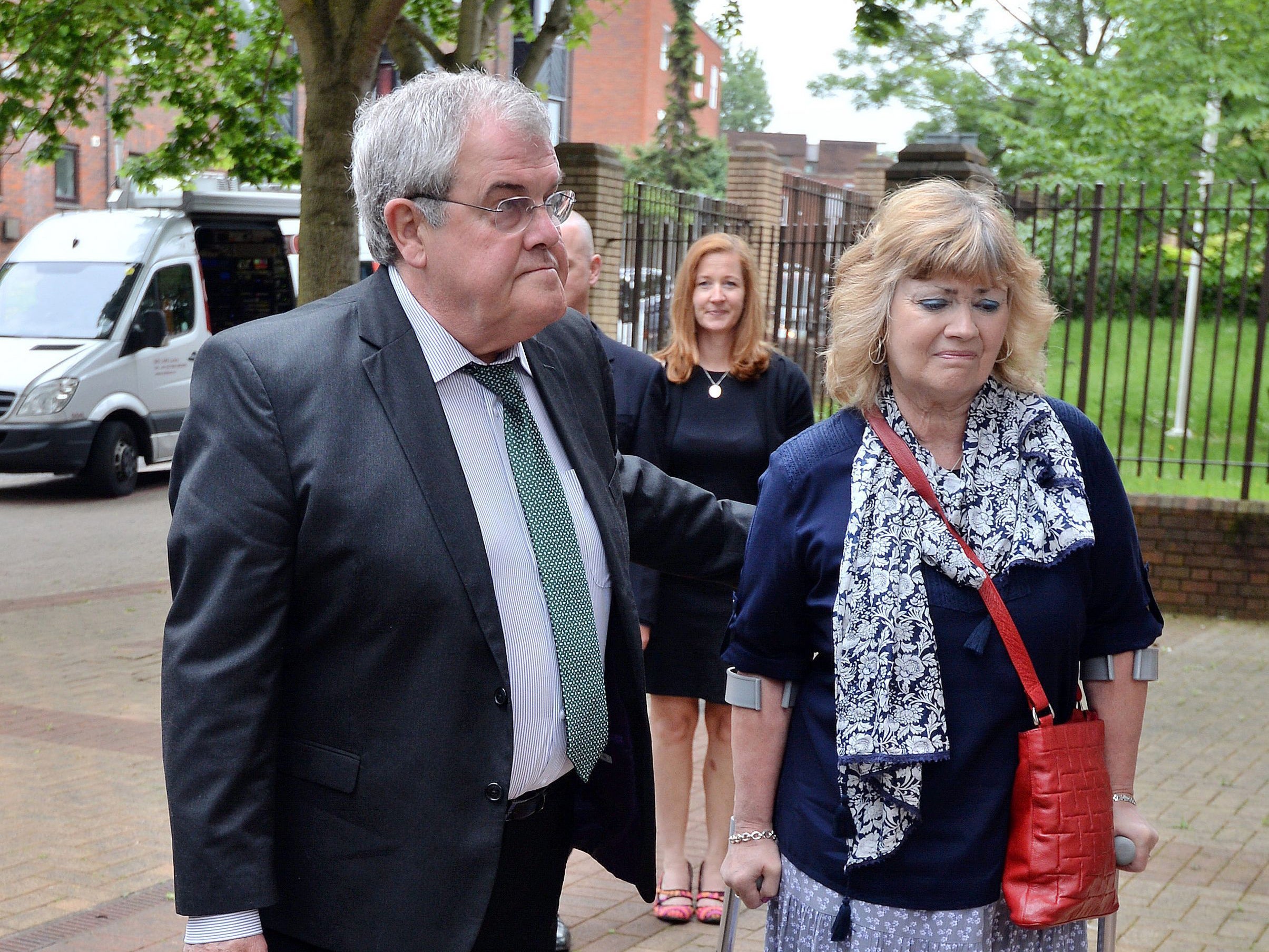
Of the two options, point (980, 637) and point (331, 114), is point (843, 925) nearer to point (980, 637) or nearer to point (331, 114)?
point (980, 637)

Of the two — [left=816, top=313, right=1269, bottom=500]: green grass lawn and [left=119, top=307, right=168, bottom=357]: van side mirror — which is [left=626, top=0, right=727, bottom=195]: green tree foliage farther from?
[left=119, top=307, right=168, bottom=357]: van side mirror

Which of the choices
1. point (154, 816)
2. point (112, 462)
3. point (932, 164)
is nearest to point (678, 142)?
point (112, 462)

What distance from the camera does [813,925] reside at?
2.43m

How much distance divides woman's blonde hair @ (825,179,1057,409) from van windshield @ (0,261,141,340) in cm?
1305

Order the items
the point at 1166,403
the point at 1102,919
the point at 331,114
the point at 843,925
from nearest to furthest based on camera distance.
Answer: the point at 843,925 < the point at 1102,919 < the point at 331,114 < the point at 1166,403

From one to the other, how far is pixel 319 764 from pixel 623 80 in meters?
48.9

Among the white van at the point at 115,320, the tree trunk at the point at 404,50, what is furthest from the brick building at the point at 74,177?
the tree trunk at the point at 404,50

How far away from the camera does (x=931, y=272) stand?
239 cm

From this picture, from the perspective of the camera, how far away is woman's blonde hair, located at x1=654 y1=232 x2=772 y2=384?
4.45 meters

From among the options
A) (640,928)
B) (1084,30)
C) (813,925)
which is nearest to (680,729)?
(640,928)

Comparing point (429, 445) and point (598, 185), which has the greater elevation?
point (598, 185)

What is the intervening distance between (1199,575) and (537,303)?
8.64 m

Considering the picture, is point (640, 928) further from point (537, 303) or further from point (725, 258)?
point (537, 303)

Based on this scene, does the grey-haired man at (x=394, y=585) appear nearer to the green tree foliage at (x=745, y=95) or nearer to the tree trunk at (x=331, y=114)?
the tree trunk at (x=331, y=114)
